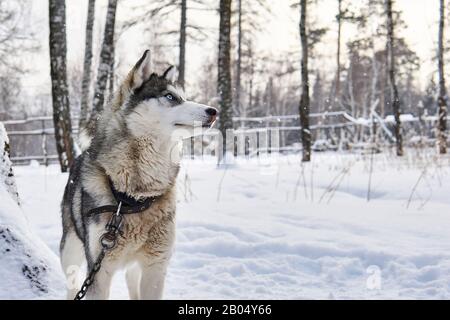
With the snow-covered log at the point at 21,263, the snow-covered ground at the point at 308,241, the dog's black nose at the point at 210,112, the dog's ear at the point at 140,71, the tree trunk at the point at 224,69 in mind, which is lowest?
the snow-covered ground at the point at 308,241

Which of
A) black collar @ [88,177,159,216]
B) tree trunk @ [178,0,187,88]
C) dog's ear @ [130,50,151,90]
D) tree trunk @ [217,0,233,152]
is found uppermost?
tree trunk @ [178,0,187,88]

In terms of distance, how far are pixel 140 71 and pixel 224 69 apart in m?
8.10

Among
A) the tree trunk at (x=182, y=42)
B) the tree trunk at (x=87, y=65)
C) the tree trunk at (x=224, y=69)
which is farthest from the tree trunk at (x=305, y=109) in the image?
the tree trunk at (x=87, y=65)

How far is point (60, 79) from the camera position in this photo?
8.70 metres

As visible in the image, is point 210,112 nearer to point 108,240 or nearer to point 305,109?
point 108,240

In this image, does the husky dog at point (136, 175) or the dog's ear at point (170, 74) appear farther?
the dog's ear at point (170, 74)

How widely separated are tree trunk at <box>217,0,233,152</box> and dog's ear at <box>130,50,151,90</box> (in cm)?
786

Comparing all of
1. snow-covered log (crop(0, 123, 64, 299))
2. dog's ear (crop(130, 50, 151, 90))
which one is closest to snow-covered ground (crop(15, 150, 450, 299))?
snow-covered log (crop(0, 123, 64, 299))

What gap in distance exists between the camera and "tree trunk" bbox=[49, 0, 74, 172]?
8234 millimetres

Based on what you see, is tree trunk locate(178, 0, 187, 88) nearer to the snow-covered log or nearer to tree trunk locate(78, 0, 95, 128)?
tree trunk locate(78, 0, 95, 128)

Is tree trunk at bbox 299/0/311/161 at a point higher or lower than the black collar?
higher

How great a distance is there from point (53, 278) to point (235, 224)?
2.28 meters

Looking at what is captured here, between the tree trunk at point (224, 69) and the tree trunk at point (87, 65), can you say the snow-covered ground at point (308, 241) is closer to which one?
the tree trunk at point (224, 69)

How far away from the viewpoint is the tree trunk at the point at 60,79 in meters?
8.23
